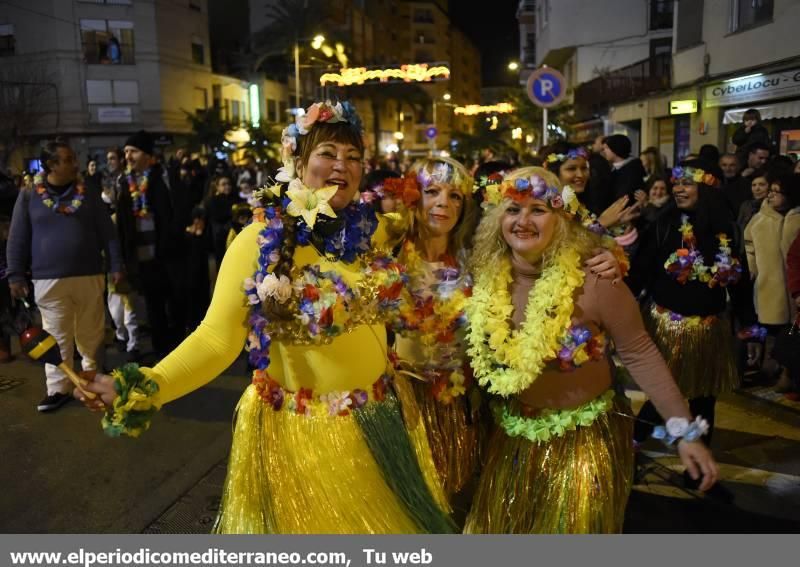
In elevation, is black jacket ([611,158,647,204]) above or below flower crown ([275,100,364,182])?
below

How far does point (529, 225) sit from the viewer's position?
2.75 meters

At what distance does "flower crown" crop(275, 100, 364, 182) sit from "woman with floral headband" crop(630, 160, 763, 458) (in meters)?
2.55

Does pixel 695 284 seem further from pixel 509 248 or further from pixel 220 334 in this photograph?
pixel 220 334

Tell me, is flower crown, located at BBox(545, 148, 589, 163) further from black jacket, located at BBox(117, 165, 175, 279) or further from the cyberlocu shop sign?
the cyberlocu shop sign

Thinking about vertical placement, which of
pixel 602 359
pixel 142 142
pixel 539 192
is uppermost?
pixel 142 142

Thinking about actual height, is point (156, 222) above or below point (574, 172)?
below

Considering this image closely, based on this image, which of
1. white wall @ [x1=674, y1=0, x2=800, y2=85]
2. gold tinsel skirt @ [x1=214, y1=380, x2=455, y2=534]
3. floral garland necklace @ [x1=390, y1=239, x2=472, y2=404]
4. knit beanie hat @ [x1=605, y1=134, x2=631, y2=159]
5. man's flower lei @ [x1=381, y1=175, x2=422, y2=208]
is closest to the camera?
gold tinsel skirt @ [x1=214, y1=380, x2=455, y2=534]

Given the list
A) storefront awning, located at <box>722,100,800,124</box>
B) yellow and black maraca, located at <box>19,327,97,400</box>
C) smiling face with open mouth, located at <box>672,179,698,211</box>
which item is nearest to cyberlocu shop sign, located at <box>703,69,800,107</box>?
storefront awning, located at <box>722,100,800,124</box>

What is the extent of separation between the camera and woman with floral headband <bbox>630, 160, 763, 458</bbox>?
13.9 feet

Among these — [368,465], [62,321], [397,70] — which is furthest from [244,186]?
[397,70]

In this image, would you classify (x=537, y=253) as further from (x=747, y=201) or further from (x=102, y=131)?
(x=102, y=131)

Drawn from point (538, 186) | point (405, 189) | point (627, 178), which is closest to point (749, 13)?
point (627, 178)

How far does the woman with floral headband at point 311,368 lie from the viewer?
2.25 m

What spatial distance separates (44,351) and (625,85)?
69.3 feet
